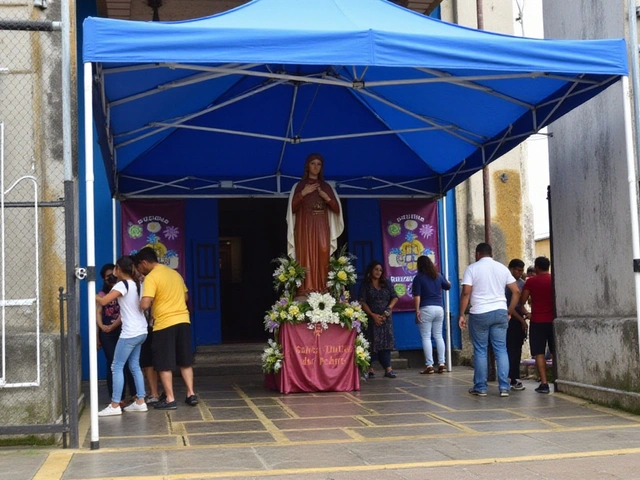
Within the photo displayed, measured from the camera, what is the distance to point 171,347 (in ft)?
28.5

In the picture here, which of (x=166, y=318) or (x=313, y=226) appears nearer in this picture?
(x=166, y=318)

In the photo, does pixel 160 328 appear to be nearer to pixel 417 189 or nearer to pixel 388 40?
pixel 388 40

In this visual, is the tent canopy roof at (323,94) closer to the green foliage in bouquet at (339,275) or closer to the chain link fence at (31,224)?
the chain link fence at (31,224)

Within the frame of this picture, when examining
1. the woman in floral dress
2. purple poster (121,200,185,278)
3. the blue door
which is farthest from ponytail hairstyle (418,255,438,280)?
purple poster (121,200,185,278)

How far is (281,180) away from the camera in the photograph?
12664 mm

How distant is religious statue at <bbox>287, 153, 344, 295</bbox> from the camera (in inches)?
403

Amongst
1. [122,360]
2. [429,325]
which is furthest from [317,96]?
[122,360]

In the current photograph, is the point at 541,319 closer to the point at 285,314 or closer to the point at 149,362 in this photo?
the point at 285,314

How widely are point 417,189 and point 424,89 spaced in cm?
316

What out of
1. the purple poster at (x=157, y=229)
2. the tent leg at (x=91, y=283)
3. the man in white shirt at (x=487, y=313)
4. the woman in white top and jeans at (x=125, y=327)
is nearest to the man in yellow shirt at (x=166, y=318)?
the woman in white top and jeans at (x=125, y=327)

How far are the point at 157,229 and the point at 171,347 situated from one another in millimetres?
4270

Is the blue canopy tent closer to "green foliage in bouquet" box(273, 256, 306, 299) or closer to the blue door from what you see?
the blue door

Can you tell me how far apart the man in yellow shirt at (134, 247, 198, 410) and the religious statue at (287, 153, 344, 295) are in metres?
1.89

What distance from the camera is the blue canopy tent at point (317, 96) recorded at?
695 cm
